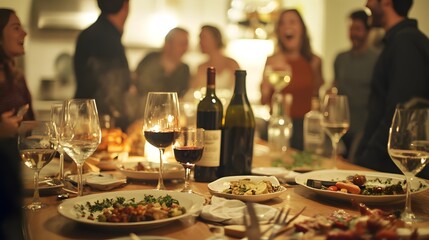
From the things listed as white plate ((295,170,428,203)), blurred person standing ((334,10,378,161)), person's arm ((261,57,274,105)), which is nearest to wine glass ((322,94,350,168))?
white plate ((295,170,428,203))

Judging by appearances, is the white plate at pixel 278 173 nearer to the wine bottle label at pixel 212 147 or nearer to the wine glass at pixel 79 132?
the wine bottle label at pixel 212 147

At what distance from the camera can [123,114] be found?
9.89 ft

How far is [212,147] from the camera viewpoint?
1347 mm

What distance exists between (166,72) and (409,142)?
97.3 inches

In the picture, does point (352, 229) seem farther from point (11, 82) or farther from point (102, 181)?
point (11, 82)

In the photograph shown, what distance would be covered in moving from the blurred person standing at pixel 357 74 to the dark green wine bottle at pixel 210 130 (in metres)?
2.32

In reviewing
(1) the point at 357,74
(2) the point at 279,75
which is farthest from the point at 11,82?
(1) the point at 357,74

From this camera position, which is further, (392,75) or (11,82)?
(392,75)

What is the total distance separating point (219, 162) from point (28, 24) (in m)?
3.30

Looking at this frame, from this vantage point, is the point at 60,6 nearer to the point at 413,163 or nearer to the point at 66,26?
the point at 66,26

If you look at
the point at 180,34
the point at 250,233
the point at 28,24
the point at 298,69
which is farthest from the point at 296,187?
the point at 28,24

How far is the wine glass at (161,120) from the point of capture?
124cm

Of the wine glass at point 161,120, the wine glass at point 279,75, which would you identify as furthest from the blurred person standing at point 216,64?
the wine glass at point 161,120

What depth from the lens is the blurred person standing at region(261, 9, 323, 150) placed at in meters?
3.24
